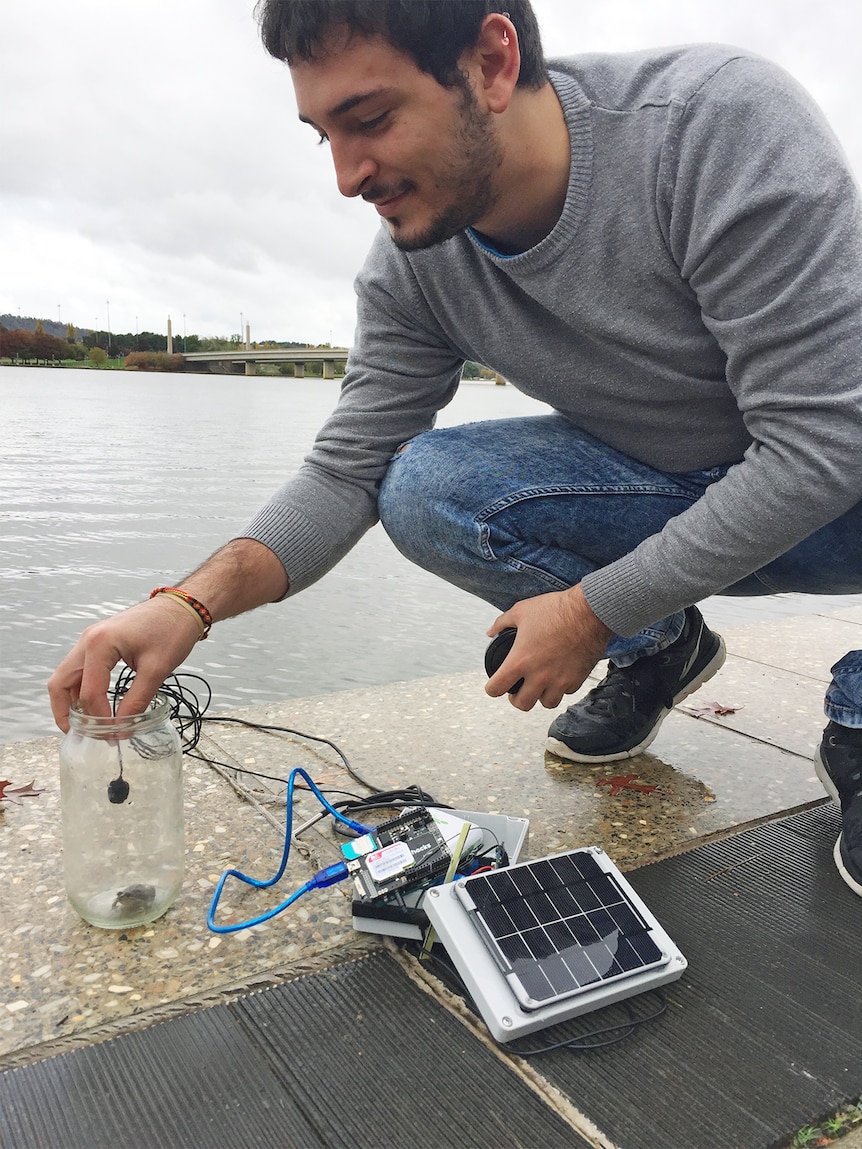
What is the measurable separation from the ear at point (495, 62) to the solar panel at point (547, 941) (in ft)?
4.31

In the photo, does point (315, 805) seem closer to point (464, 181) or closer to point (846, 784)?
point (846, 784)

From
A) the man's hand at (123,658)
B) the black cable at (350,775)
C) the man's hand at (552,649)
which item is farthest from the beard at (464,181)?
the black cable at (350,775)

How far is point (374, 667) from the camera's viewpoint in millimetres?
3299

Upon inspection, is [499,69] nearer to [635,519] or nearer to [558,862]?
[635,519]

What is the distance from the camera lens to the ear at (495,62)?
1.53 metres

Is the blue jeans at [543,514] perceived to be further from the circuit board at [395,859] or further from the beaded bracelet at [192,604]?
the circuit board at [395,859]

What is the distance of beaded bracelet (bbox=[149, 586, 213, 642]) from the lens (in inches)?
60.5

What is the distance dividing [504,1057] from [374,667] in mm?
2184

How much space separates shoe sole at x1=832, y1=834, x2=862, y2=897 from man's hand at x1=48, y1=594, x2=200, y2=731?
4.01ft

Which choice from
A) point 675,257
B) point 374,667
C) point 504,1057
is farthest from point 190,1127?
point 374,667

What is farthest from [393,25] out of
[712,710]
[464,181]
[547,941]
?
[712,710]

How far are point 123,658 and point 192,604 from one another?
0.19 m

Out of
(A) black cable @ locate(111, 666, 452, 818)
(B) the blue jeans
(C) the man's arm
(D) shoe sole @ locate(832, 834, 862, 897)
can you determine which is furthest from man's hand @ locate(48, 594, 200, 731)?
(D) shoe sole @ locate(832, 834, 862, 897)

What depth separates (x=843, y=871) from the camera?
1606mm
